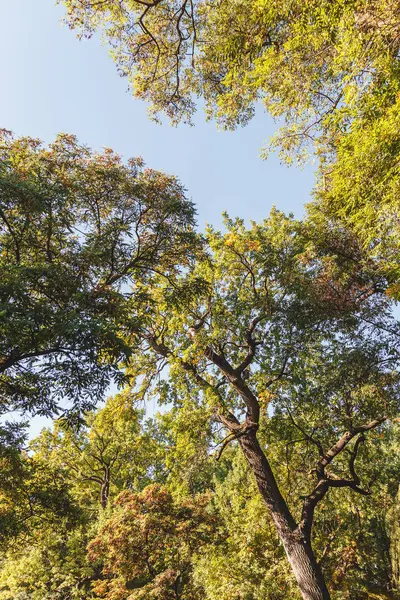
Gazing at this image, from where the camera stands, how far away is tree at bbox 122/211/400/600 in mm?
8242

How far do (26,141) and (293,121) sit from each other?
5.15m

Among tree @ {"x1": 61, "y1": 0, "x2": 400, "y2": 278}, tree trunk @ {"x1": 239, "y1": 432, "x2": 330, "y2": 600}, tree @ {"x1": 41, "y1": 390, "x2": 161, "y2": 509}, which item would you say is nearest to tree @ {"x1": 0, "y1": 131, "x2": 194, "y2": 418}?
tree @ {"x1": 61, "y1": 0, "x2": 400, "y2": 278}

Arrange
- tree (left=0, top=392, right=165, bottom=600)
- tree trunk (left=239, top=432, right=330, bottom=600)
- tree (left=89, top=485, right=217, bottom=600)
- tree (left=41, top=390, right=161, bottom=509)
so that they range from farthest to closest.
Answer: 1. tree (left=41, top=390, right=161, bottom=509)
2. tree (left=89, top=485, right=217, bottom=600)
3. tree trunk (left=239, top=432, right=330, bottom=600)
4. tree (left=0, top=392, right=165, bottom=600)

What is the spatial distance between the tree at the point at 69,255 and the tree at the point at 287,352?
3.95ft

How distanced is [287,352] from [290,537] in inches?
168

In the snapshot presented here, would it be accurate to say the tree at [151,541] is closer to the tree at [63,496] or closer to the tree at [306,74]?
the tree at [63,496]

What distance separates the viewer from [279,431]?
10312mm

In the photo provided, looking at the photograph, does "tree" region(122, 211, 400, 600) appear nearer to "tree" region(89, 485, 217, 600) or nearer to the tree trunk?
the tree trunk

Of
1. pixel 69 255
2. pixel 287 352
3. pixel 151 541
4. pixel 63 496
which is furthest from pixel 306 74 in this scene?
pixel 151 541

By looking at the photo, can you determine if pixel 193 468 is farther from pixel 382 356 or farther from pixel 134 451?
pixel 134 451

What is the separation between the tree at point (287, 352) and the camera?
324 inches

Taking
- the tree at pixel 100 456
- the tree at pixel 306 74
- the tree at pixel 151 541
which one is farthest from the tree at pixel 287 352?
the tree at pixel 100 456

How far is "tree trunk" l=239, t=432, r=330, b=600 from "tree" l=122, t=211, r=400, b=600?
0.07 ft

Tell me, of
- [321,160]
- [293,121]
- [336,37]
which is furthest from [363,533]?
[336,37]
